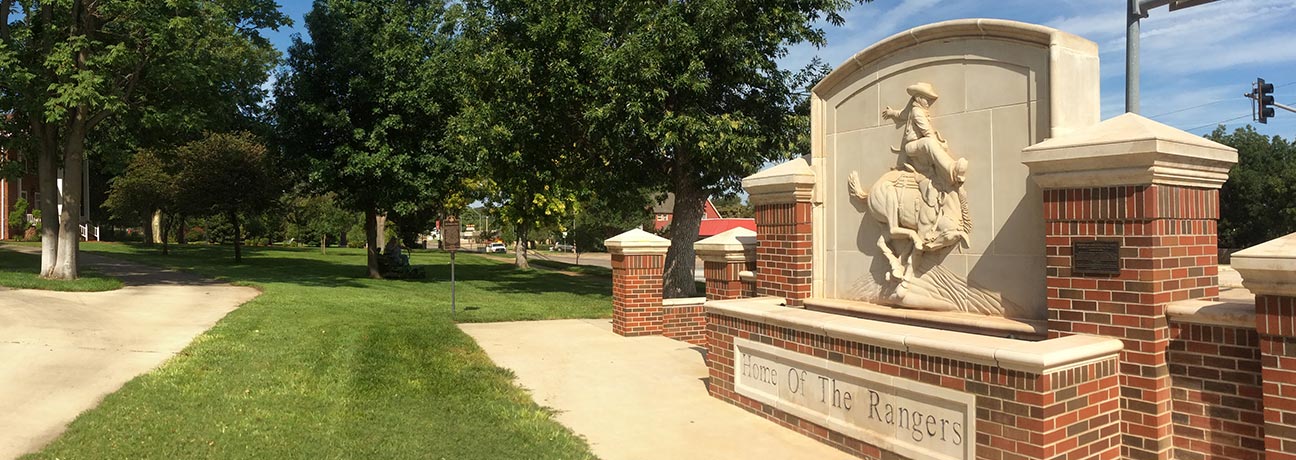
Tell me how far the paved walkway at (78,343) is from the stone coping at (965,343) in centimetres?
540

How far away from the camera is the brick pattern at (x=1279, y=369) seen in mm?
3447

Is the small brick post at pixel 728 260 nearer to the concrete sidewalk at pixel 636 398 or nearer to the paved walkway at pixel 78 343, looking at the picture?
the concrete sidewalk at pixel 636 398

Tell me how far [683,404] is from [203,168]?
83.2 ft

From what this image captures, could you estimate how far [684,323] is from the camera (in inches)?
404

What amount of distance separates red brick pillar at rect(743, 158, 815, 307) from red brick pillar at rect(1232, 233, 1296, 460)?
337 cm

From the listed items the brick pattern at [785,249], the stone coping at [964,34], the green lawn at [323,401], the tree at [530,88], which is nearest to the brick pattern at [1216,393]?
the stone coping at [964,34]

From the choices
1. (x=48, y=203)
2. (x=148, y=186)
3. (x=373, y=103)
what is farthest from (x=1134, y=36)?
(x=148, y=186)

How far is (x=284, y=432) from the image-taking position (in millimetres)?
5547

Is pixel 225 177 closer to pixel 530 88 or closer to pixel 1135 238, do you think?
pixel 530 88

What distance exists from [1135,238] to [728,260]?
4730mm

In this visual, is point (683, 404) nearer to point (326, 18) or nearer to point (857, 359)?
point (857, 359)

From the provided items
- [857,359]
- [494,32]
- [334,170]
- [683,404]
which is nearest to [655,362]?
[683,404]

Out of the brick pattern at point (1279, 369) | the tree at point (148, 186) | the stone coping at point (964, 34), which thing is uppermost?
the tree at point (148, 186)

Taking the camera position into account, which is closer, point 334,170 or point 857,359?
point 857,359
